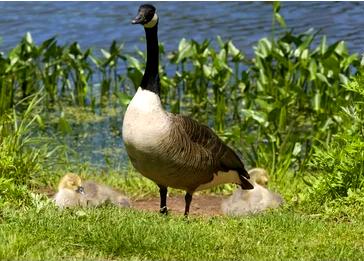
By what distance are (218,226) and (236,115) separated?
6429 mm

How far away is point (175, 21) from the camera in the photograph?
1855 cm

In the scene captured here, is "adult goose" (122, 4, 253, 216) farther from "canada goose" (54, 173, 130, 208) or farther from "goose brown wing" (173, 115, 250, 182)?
"canada goose" (54, 173, 130, 208)

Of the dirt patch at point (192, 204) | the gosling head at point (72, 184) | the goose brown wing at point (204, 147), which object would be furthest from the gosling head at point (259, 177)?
the gosling head at point (72, 184)

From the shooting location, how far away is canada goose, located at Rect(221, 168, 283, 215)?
9.77 m

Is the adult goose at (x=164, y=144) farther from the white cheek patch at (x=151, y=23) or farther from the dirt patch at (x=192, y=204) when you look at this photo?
the dirt patch at (x=192, y=204)

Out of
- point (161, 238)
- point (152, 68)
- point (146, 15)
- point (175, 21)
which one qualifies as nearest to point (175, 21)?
point (175, 21)

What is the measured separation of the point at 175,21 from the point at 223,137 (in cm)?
679

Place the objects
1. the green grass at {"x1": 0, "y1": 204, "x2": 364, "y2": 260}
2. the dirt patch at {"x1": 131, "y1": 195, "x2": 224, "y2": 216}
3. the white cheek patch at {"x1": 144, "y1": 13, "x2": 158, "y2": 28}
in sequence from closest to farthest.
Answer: the green grass at {"x1": 0, "y1": 204, "x2": 364, "y2": 260} → the white cheek patch at {"x1": 144, "y1": 13, "x2": 158, "y2": 28} → the dirt patch at {"x1": 131, "y1": 195, "x2": 224, "y2": 216}

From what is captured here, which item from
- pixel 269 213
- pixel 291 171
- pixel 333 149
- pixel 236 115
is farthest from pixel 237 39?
pixel 269 213

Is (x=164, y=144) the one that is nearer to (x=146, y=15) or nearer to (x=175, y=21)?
(x=146, y=15)

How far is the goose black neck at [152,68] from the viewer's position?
8.85m

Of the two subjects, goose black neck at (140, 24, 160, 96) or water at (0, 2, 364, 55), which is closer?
goose black neck at (140, 24, 160, 96)

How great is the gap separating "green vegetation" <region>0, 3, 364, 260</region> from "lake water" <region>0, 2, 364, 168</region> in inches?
48.6

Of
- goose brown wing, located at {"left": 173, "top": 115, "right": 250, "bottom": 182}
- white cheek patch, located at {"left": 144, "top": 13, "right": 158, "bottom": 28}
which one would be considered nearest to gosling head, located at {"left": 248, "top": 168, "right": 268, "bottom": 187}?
goose brown wing, located at {"left": 173, "top": 115, "right": 250, "bottom": 182}
